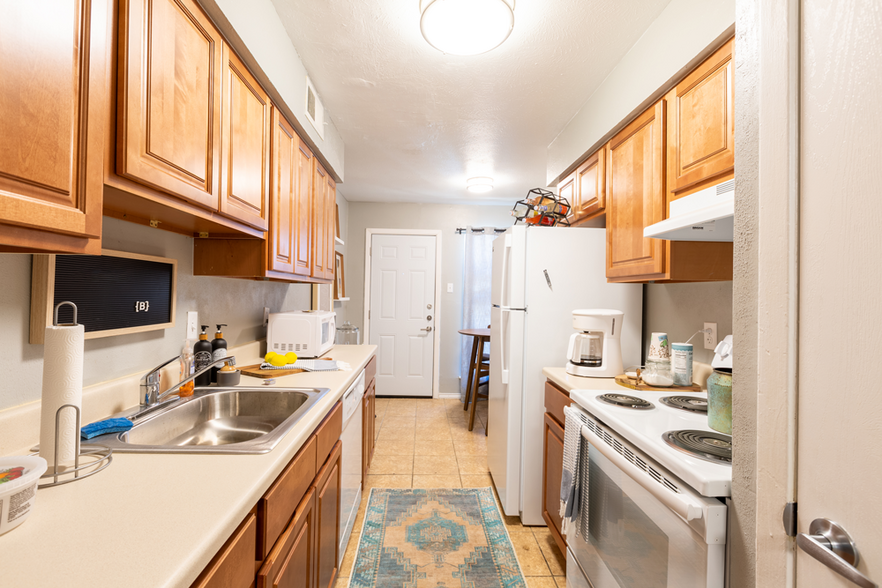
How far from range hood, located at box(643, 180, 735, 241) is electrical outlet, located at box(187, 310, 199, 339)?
185cm

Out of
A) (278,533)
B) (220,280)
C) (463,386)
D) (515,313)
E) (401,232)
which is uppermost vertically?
(401,232)

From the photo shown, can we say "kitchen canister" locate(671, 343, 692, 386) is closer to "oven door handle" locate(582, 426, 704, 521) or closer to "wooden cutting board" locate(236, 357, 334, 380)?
"oven door handle" locate(582, 426, 704, 521)

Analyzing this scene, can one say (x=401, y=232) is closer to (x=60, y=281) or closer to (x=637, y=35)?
(x=637, y=35)

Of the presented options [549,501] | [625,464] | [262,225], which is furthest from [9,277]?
[549,501]

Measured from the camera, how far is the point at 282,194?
77.8 inches

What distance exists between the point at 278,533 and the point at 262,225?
1.15 m

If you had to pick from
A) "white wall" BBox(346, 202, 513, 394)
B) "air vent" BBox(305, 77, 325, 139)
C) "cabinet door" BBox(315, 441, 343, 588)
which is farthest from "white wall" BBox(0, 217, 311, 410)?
"white wall" BBox(346, 202, 513, 394)

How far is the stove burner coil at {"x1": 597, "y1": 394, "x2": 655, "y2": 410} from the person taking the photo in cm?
152

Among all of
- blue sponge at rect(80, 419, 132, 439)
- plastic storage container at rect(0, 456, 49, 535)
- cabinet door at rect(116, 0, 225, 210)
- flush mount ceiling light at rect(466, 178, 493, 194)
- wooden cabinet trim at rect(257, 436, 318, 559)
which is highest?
flush mount ceiling light at rect(466, 178, 493, 194)

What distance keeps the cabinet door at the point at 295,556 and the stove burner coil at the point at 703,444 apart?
106 centimetres

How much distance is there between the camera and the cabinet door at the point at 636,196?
1.75 metres

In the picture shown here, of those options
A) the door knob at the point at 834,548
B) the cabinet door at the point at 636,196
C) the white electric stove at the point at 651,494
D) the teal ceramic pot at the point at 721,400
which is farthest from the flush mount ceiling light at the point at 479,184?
the door knob at the point at 834,548

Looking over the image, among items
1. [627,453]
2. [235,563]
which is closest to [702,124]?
[627,453]

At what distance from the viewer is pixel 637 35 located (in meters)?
1.82
